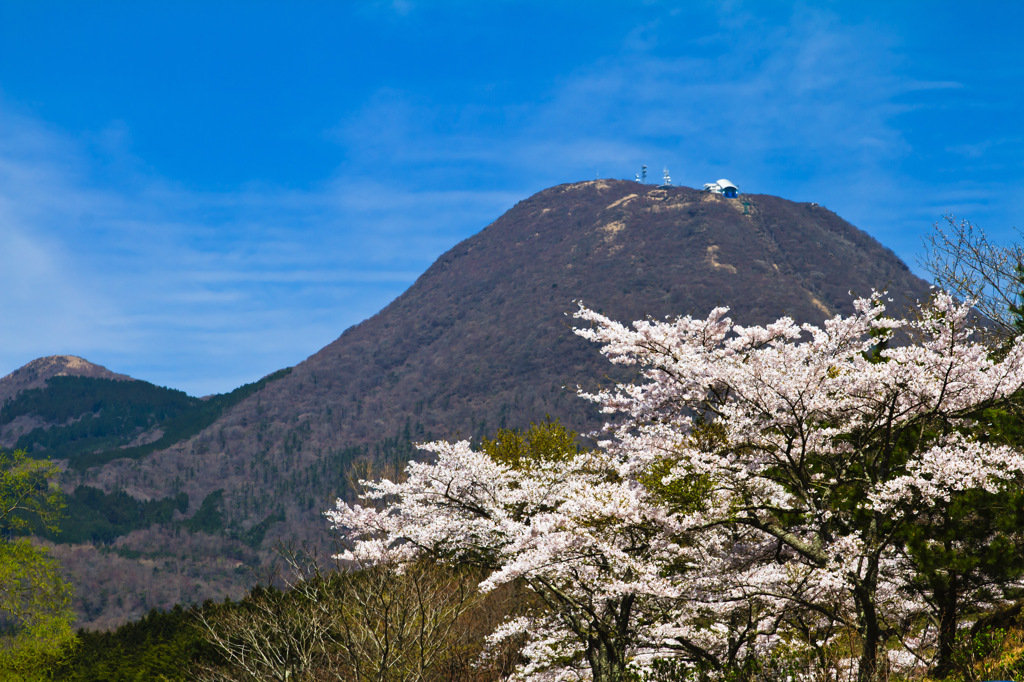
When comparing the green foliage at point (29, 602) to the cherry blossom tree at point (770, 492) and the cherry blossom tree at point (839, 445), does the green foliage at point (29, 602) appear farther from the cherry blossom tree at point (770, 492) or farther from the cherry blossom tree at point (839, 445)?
the cherry blossom tree at point (839, 445)

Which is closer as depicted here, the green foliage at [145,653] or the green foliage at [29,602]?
the green foliage at [145,653]

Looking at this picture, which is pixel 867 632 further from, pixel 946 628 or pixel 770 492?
pixel 946 628

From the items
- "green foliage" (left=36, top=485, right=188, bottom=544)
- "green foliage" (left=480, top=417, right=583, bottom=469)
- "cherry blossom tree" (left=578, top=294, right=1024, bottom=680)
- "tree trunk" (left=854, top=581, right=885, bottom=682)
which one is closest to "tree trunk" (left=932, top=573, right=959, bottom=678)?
"cherry blossom tree" (left=578, top=294, right=1024, bottom=680)

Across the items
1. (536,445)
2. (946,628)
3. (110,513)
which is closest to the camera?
(946,628)

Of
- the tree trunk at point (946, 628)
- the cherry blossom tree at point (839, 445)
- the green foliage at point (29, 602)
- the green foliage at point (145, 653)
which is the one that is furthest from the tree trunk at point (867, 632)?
the green foliage at point (29, 602)

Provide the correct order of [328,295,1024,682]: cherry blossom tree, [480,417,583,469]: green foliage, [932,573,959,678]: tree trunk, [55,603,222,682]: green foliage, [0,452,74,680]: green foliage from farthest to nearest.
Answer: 1. [480,417,583,469]: green foliage
2. [0,452,74,680]: green foliage
3. [55,603,222,682]: green foliage
4. [932,573,959,678]: tree trunk
5. [328,295,1024,682]: cherry blossom tree

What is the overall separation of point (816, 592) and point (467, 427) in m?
169

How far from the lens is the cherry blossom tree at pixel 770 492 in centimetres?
1072

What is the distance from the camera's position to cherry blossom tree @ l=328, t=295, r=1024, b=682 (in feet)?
35.2

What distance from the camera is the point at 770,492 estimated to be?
11695mm

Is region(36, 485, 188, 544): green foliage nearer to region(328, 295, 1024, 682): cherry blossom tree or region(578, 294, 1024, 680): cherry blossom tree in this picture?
region(328, 295, 1024, 682): cherry blossom tree

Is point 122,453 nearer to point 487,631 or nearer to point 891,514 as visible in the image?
point 487,631

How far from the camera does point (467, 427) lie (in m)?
180

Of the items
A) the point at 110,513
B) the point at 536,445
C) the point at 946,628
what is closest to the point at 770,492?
the point at 946,628
